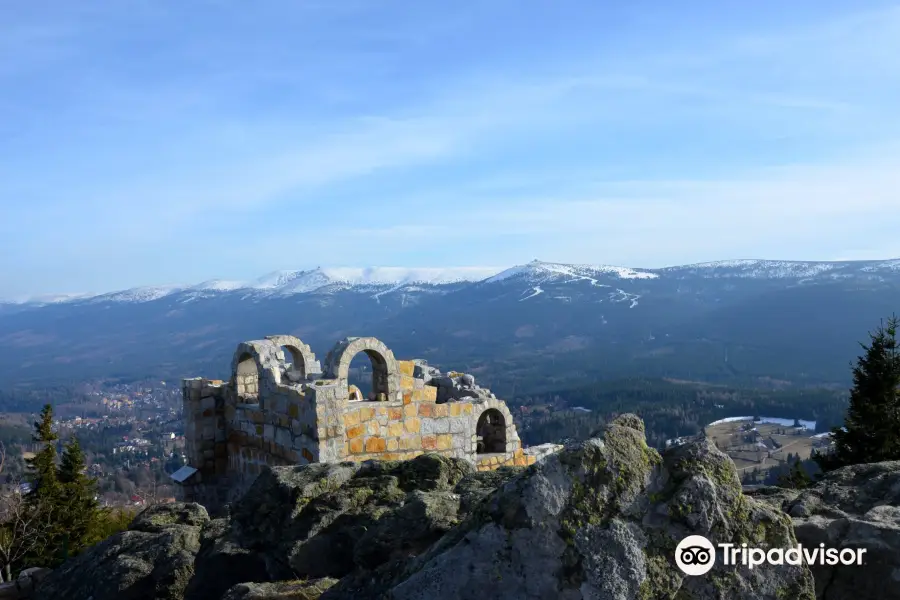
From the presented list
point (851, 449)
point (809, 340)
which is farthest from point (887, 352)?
point (809, 340)

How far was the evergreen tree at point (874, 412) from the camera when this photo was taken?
49.1 feet

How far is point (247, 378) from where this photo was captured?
49.5ft

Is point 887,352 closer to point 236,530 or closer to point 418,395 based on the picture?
point 418,395

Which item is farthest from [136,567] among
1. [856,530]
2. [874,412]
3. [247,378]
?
[874,412]

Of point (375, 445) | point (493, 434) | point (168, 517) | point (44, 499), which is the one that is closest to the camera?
point (168, 517)

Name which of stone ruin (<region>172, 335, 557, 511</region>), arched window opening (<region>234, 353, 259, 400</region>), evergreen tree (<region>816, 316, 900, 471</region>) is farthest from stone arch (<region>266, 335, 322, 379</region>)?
evergreen tree (<region>816, 316, 900, 471</region>)

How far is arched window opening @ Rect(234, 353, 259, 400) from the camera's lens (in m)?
14.8

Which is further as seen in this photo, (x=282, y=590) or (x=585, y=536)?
(x=282, y=590)

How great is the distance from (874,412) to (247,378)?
1377 cm

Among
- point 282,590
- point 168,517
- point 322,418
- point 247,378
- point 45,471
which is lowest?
point 45,471

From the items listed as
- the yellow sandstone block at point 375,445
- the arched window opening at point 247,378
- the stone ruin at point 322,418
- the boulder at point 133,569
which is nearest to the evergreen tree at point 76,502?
the stone ruin at point 322,418

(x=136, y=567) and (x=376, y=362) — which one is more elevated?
(x=376, y=362)

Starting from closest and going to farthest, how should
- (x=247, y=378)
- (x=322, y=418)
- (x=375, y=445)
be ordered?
(x=322, y=418) → (x=375, y=445) → (x=247, y=378)

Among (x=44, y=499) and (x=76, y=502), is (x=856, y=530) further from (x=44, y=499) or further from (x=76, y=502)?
(x=76, y=502)
